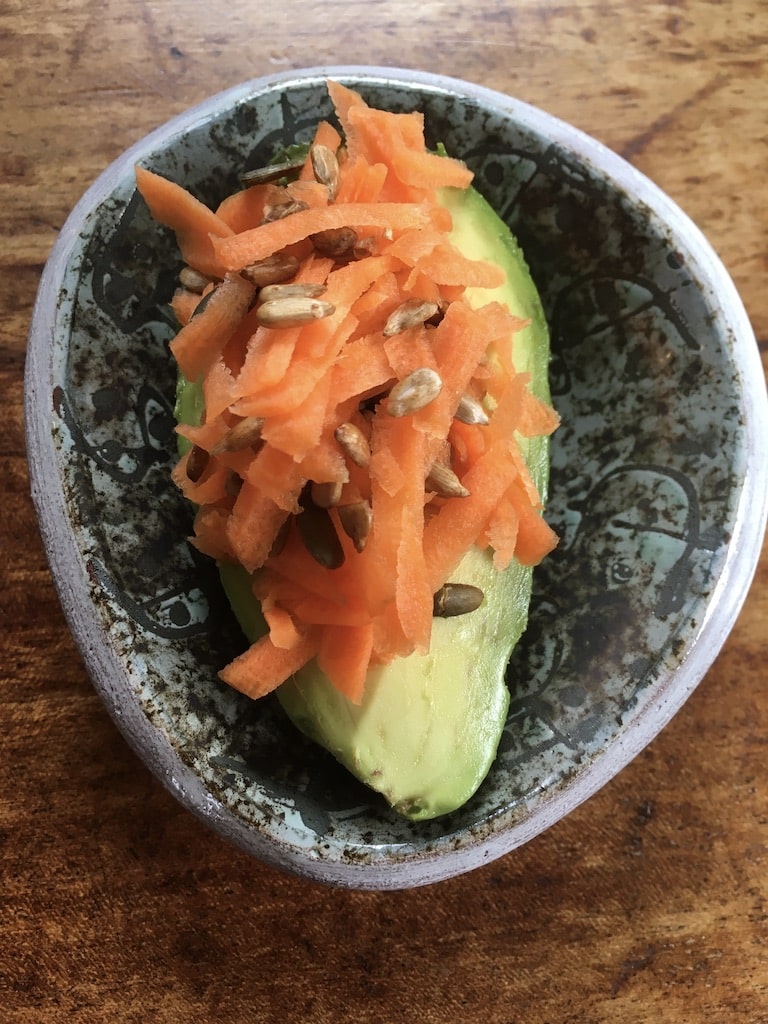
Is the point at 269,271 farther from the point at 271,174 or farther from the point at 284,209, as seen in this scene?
the point at 271,174

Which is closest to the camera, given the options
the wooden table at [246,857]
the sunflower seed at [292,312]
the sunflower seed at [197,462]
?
the sunflower seed at [292,312]

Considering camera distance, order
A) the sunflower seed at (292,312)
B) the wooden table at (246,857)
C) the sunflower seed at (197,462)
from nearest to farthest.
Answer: the sunflower seed at (292,312)
the sunflower seed at (197,462)
the wooden table at (246,857)

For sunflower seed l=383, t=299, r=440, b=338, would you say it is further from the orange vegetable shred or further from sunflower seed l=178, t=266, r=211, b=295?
sunflower seed l=178, t=266, r=211, b=295

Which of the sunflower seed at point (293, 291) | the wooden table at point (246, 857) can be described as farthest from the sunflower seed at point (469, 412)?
the wooden table at point (246, 857)

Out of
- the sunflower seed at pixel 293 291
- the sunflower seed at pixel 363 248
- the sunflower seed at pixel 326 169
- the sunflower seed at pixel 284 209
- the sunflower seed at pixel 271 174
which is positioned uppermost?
the sunflower seed at pixel 326 169

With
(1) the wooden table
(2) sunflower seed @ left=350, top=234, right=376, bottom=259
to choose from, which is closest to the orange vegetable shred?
(2) sunflower seed @ left=350, top=234, right=376, bottom=259

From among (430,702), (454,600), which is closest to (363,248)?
(454,600)

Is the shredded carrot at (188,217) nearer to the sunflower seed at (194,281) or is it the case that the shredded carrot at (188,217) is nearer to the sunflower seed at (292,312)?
the sunflower seed at (194,281)
